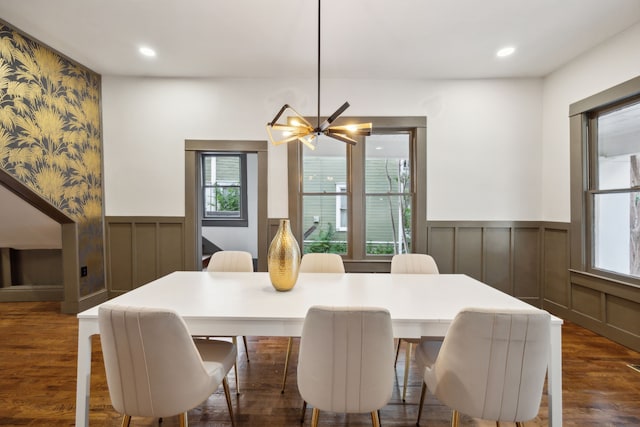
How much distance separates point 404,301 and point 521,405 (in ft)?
1.94

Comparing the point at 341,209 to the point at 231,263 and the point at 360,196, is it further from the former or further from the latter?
the point at 231,263

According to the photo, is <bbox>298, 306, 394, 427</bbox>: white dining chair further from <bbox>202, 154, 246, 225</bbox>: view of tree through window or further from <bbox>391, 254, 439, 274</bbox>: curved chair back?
<bbox>202, 154, 246, 225</bbox>: view of tree through window

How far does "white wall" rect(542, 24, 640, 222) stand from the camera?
2.60 meters

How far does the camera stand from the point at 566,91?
126 inches

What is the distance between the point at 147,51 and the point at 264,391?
3.15m

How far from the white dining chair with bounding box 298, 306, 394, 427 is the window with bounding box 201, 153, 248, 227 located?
193 inches

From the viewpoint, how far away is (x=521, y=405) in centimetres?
114

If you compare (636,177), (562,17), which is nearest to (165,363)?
(562,17)

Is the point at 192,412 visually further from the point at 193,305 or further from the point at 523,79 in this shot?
the point at 523,79

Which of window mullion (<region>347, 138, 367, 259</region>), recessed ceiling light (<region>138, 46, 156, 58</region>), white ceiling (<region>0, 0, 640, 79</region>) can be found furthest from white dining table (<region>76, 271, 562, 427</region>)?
recessed ceiling light (<region>138, 46, 156, 58</region>)

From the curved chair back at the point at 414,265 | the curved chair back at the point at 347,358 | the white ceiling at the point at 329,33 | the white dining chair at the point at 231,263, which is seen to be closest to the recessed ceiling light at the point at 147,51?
the white ceiling at the point at 329,33

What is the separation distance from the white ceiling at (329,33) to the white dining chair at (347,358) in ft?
7.30

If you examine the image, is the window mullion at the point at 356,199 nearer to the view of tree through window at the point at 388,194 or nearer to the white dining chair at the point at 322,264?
the view of tree through window at the point at 388,194

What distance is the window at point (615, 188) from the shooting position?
8.71 ft
